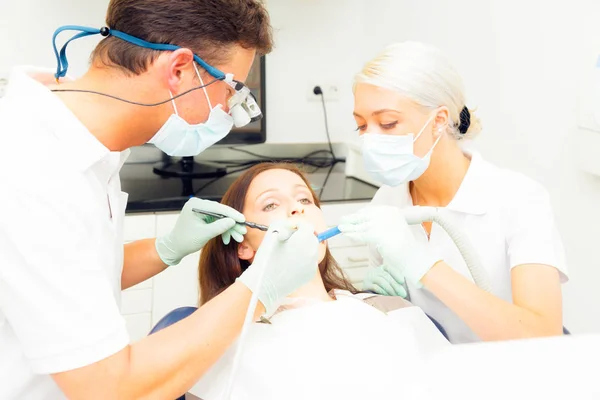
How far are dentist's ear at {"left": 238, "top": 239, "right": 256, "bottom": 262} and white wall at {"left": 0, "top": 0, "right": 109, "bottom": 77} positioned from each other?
5.12 feet

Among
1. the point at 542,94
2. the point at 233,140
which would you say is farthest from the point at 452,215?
the point at 233,140

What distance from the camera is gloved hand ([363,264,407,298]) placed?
5.04ft

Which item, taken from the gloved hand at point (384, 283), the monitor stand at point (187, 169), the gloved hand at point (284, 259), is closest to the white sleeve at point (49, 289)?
the gloved hand at point (284, 259)

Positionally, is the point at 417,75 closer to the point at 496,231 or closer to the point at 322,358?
the point at 496,231

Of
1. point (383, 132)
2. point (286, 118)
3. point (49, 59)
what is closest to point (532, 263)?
point (383, 132)

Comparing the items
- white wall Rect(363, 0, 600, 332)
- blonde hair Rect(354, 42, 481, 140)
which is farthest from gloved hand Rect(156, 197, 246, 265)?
white wall Rect(363, 0, 600, 332)

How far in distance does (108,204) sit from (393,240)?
2.05 feet

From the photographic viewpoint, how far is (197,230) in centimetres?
136

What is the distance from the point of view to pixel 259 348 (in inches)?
49.3

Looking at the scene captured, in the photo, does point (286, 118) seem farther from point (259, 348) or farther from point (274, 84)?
point (259, 348)

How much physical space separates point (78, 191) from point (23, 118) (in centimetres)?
16

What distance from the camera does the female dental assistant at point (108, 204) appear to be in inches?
33.6

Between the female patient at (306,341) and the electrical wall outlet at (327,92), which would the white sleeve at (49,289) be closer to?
the female patient at (306,341)

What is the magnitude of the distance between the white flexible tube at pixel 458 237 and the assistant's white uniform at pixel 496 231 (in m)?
0.09
